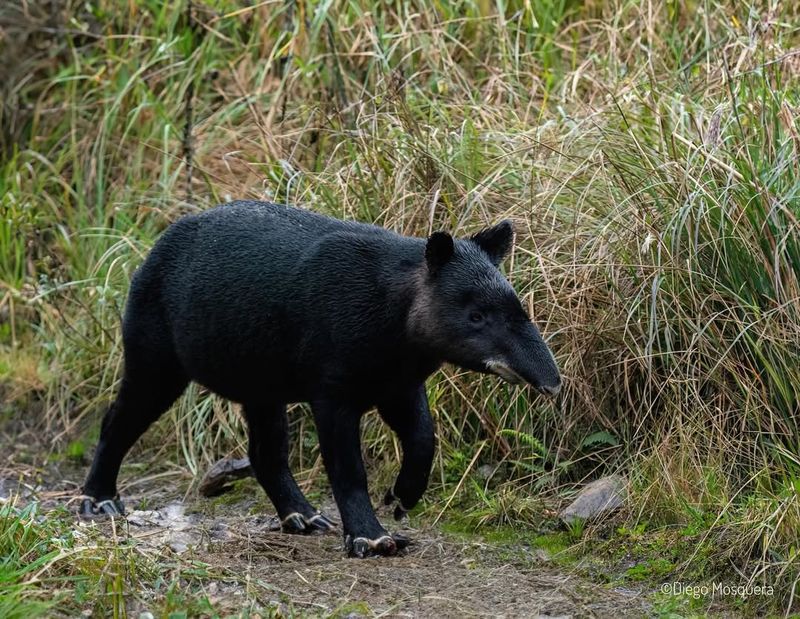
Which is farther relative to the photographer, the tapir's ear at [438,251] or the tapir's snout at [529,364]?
the tapir's ear at [438,251]

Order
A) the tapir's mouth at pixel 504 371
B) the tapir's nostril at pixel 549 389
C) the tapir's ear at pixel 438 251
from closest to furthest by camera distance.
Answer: the tapir's nostril at pixel 549 389
the tapir's mouth at pixel 504 371
the tapir's ear at pixel 438 251

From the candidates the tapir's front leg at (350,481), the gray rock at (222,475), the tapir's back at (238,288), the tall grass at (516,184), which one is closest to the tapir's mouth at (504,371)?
the tapir's front leg at (350,481)

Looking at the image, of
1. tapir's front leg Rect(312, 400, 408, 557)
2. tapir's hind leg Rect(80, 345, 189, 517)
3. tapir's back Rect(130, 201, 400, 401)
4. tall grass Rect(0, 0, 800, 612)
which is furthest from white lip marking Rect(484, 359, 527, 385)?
tapir's hind leg Rect(80, 345, 189, 517)

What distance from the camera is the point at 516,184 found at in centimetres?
728

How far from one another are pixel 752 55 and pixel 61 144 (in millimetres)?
5511

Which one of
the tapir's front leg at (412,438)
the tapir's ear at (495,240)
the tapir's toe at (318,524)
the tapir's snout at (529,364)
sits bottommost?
the tapir's toe at (318,524)

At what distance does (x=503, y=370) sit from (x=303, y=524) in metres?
1.59

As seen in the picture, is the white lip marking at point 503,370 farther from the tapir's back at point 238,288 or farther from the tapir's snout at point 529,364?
the tapir's back at point 238,288

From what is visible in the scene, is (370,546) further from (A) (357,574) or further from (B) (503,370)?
(B) (503,370)

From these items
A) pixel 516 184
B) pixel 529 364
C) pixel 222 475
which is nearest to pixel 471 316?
pixel 529 364

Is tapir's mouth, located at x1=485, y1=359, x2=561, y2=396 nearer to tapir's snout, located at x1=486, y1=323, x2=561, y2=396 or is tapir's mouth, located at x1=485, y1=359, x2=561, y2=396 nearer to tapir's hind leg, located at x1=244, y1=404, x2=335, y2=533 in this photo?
tapir's snout, located at x1=486, y1=323, x2=561, y2=396

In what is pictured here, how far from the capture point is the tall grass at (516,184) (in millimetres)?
5957

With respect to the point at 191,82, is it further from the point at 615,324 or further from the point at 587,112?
the point at 615,324

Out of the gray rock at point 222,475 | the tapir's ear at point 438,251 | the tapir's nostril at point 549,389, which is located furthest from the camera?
the gray rock at point 222,475
